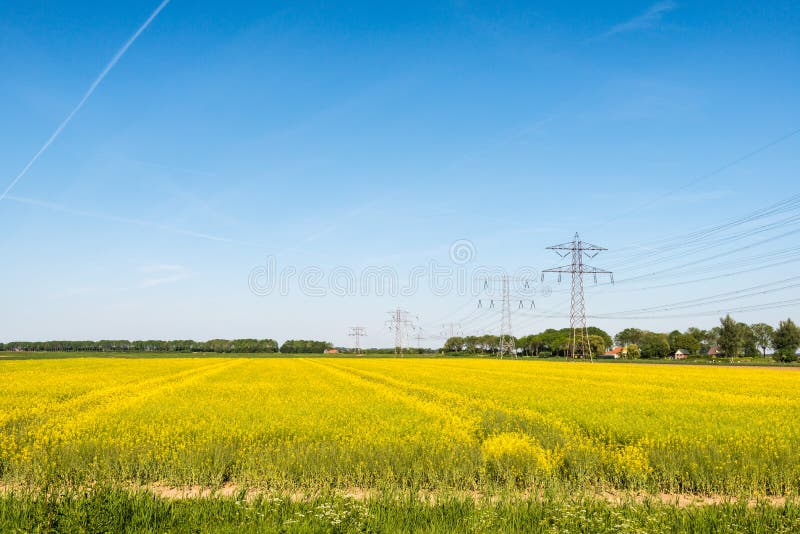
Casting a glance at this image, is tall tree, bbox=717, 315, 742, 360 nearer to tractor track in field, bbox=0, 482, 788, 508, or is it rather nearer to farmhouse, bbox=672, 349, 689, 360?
farmhouse, bbox=672, 349, 689, 360

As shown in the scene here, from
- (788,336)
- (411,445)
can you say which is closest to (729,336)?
(788,336)

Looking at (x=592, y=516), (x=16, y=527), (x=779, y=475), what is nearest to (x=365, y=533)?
(x=592, y=516)

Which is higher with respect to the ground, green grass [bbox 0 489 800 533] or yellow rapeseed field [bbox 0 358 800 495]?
green grass [bbox 0 489 800 533]

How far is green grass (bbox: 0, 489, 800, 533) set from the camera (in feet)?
22.6

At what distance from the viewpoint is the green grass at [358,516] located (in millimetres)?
6887

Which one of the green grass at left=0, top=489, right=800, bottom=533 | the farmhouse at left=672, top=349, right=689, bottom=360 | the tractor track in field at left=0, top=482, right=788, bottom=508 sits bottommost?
the farmhouse at left=672, top=349, right=689, bottom=360

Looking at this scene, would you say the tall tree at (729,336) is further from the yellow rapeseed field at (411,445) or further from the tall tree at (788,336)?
the yellow rapeseed field at (411,445)

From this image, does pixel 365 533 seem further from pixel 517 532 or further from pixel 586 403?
pixel 586 403

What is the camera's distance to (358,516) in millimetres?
7324

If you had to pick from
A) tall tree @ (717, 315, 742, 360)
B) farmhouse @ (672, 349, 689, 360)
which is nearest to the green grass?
tall tree @ (717, 315, 742, 360)

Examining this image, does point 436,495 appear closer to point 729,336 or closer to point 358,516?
point 358,516

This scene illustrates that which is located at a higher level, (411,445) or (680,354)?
(411,445)

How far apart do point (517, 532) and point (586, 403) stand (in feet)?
52.4

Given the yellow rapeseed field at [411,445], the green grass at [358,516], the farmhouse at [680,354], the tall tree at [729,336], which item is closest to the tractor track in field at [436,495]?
the yellow rapeseed field at [411,445]
